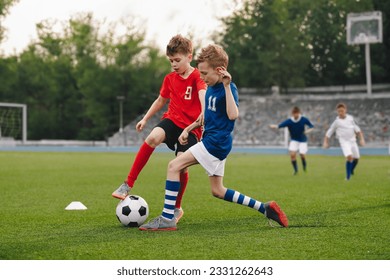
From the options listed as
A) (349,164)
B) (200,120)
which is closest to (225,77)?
(200,120)

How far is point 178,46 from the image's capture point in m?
7.05

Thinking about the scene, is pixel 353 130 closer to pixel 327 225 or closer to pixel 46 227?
pixel 327 225

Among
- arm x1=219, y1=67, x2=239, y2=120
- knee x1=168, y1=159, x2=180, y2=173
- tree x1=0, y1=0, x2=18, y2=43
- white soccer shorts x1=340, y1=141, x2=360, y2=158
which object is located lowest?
knee x1=168, y1=159, x2=180, y2=173

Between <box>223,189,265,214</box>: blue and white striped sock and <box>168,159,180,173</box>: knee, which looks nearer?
<box>168,159,180,173</box>: knee

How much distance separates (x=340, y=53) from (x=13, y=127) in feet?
108

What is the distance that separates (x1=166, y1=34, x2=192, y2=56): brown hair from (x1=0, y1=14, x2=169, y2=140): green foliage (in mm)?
54575

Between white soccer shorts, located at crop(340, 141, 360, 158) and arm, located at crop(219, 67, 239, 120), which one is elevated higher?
arm, located at crop(219, 67, 239, 120)

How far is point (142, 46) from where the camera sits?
6275 centimetres

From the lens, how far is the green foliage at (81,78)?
203ft

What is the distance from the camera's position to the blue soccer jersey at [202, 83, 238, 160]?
6.46m

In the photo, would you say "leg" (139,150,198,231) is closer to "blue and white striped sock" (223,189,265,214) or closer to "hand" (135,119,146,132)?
"blue and white striped sock" (223,189,265,214)

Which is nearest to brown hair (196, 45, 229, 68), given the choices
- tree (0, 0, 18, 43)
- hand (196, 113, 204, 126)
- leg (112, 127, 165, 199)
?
hand (196, 113, 204, 126)

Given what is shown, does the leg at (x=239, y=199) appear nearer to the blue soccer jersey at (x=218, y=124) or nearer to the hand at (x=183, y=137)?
the blue soccer jersey at (x=218, y=124)

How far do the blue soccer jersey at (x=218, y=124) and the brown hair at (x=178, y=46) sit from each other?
2.48 feet
